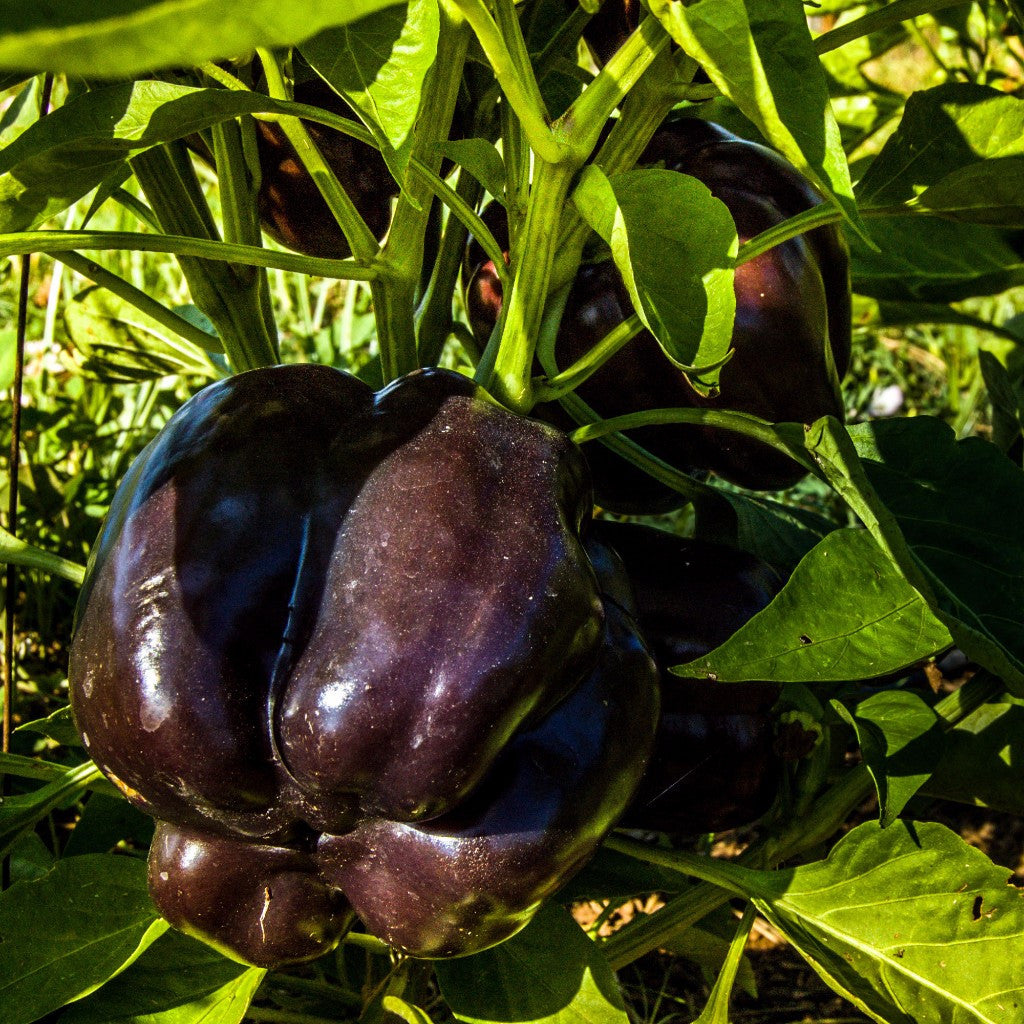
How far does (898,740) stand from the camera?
64 cm

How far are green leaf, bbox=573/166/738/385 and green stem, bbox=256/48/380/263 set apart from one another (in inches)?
5.1

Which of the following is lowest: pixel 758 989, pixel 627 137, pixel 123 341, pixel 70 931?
pixel 758 989

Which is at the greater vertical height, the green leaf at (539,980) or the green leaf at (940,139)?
the green leaf at (940,139)

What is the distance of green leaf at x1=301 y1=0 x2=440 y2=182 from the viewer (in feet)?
1.32

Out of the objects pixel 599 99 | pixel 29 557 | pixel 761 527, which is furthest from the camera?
pixel 761 527

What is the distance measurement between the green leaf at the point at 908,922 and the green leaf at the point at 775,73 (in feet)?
1.35

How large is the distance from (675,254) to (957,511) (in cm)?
34

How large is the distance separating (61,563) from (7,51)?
0.58m

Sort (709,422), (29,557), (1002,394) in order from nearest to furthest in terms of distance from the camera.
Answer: (709,422) → (29,557) → (1002,394)

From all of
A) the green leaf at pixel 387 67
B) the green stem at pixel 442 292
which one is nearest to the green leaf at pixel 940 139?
the green stem at pixel 442 292

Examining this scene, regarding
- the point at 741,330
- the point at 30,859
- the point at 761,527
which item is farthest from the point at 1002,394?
the point at 30,859

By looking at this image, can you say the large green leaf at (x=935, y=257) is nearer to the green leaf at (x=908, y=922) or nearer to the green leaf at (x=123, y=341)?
the green leaf at (x=908, y=922)

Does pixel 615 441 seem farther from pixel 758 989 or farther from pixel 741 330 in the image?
pixel 758 989

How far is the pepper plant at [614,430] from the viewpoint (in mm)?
450
